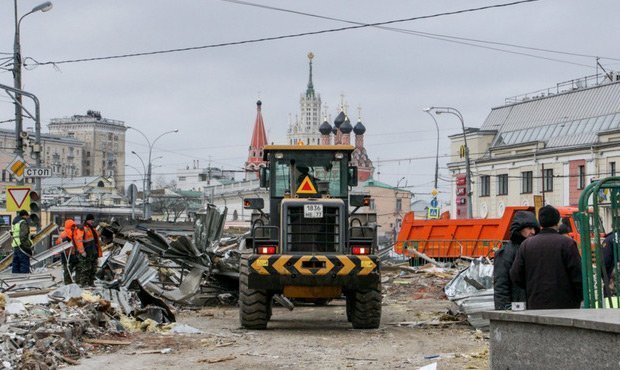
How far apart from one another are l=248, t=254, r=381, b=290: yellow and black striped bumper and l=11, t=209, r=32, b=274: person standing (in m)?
10.2

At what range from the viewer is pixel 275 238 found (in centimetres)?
1689

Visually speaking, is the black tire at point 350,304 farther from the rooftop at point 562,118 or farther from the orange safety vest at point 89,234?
the rooftop at point 562,118

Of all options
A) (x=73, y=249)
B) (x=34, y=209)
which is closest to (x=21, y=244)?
→ (x=34, y=209)

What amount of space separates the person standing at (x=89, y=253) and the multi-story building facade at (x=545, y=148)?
41.4 meters

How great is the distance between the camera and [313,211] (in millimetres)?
16641

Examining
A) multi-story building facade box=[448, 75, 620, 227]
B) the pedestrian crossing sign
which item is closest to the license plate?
the pedestrian crossing sign

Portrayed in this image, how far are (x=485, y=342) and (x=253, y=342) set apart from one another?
3243 mm

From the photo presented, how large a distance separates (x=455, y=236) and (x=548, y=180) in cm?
3003

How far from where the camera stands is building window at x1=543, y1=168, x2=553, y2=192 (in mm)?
64188

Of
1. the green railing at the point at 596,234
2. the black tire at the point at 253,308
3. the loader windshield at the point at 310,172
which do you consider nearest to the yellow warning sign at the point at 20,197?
the loader windshield at the point at 310,172

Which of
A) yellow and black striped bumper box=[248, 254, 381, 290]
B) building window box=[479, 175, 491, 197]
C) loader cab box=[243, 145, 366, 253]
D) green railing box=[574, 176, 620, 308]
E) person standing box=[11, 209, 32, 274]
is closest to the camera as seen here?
green railing box=[574, 176, 620, 308]

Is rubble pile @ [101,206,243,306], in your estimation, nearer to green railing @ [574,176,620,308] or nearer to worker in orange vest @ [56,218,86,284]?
worker in orange vest @ [56,218,86,284]

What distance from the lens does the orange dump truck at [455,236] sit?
112ft

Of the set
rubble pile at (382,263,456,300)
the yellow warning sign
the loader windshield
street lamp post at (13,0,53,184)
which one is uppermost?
street lamp post at (13,0,53,184)
